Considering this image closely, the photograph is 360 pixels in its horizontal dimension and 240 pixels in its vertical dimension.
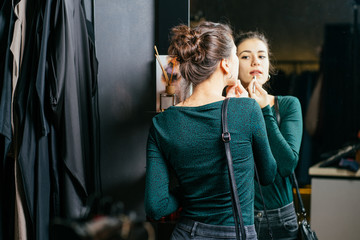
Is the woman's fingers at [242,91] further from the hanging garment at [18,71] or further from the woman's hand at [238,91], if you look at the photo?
the hanging garment at [18,71]

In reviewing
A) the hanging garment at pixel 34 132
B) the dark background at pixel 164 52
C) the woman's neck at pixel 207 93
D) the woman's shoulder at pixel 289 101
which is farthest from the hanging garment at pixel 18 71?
the woman's shoulder at pixel 289 101

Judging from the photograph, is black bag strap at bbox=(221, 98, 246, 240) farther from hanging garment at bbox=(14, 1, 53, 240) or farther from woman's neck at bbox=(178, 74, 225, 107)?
hanging garment at bbox=(14, 1, 53, 240)

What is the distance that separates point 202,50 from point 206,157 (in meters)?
0.36

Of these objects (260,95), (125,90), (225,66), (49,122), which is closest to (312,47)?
(260,95)

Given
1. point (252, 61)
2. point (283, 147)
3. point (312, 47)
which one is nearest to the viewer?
point (283, 147)

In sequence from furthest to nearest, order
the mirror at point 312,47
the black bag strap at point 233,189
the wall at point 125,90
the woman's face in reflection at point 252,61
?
the wall at point 125,90 < the mirror at point 312,47 < the woman's face in reflection at point 252,61 < the black bag strap at point 233,189

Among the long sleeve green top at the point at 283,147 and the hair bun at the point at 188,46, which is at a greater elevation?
the hair bun at the point at 188,46

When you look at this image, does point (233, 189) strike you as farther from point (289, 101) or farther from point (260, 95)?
point (289, 101)

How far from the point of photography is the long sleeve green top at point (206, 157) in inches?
43.0

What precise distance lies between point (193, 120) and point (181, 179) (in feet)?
0.68

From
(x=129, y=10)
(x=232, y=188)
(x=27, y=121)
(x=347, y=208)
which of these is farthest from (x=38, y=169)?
(x=347, y=208)

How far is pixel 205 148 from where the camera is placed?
1.10m

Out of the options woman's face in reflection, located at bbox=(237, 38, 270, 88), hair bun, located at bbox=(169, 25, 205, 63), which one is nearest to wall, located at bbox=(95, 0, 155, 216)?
woman's face in reflection, located at bbox=(237, 38, 270, 88)

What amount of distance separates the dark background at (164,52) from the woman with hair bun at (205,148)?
808 mm
